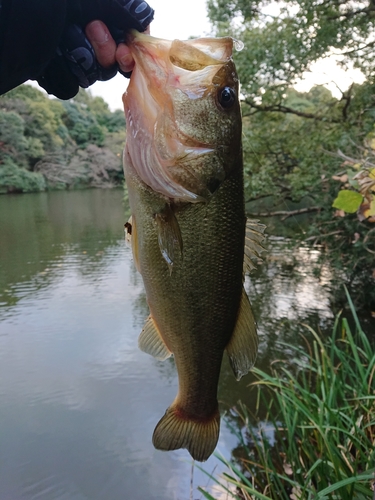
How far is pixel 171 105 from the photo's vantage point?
1.29 m

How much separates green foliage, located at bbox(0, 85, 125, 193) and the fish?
25.9 meters

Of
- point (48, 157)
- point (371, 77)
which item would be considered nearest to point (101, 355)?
point (371, 77)

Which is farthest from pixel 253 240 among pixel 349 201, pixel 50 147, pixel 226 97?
pixel 50 147


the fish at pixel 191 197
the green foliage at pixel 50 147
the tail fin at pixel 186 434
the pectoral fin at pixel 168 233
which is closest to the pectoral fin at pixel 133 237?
the fish at pixel 191 197

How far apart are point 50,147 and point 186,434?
33121 millimetres

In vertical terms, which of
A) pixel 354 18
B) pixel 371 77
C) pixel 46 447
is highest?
pixel 354 18

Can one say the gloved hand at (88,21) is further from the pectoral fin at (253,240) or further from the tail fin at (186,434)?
the tail fin at (186,434)

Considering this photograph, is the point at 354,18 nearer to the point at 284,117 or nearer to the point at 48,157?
the point at 284,117

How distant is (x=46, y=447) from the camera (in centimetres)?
430

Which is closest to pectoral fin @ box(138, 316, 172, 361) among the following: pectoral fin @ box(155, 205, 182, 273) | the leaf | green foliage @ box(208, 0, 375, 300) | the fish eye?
pectoral fin @ box(155, 205, 182, 273)

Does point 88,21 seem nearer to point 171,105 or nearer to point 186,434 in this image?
point 171,105

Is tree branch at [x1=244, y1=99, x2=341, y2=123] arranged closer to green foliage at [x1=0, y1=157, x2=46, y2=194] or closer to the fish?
the fish

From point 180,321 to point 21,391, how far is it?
4.45 meters

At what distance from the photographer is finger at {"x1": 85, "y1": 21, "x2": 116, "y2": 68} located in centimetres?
128
